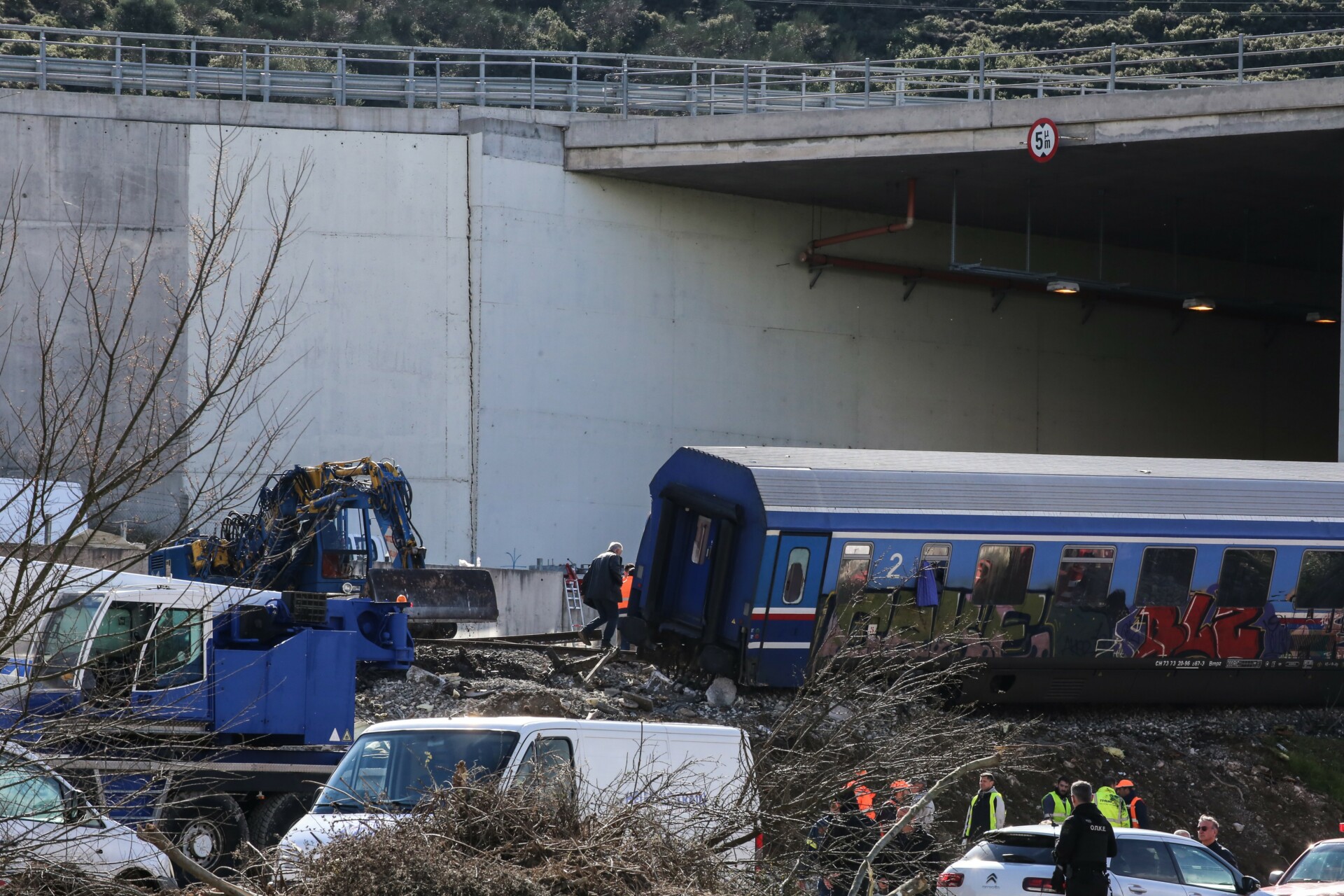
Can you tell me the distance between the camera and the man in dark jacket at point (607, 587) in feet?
67.5

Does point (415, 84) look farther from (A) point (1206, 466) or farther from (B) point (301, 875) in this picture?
(B) point (301, 875)

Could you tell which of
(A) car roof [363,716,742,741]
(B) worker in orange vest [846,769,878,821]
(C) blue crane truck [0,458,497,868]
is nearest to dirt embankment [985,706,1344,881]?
(B) worker in orange vest [846,769,878,821]

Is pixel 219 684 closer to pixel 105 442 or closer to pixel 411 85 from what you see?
pixel 105 442

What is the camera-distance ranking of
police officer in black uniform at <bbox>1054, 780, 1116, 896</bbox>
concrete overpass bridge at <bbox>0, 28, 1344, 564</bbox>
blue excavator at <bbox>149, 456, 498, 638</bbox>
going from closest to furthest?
police officer in black uniform at <bbox>1054, 780, 1116, 896</bbox>, blue excavator at <bbox>149, 456, 498, 638</bbox>, concrete overpass bridge at <bbox>0, 28, 1344, 564</bbox>


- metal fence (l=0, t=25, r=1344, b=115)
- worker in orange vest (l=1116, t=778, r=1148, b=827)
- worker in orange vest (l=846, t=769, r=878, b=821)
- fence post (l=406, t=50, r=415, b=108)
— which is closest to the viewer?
worker in orange vest (l=846, t=769, r=878, b=821)

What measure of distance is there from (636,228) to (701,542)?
13.2 metres

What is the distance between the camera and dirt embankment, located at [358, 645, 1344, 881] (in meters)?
17.3

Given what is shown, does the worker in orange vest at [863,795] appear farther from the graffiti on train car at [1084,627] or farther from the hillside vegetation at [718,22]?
the hillside vegetation at [718,22]

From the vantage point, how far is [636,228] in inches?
1216

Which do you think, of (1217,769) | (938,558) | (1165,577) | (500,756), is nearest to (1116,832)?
(500,756)

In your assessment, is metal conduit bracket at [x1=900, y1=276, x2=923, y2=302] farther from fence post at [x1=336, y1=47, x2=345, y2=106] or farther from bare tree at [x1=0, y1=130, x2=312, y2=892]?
bare tree at [x1=0, y1=130, x2=312, y2=892]

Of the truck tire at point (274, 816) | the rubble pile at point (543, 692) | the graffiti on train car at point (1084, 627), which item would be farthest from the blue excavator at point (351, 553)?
the truck tire at point (274, 816)

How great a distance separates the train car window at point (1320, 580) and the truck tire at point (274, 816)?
44.2 feet

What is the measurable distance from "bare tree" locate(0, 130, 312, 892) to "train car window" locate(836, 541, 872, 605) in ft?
23.0
